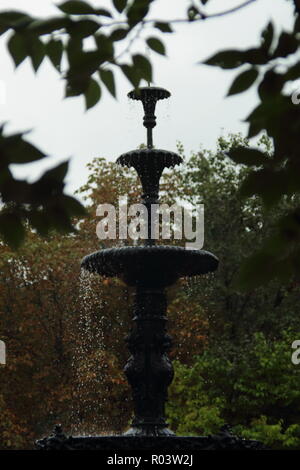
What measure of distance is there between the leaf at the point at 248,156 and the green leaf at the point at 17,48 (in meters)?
0.68

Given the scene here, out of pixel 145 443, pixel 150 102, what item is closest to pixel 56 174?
pixel 145 443

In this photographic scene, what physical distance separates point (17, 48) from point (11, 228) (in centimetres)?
52

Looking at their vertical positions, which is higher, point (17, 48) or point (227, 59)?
point (17, 48)

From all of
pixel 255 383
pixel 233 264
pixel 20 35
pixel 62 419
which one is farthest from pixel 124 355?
pixel 20 35

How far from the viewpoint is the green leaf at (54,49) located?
2611mm

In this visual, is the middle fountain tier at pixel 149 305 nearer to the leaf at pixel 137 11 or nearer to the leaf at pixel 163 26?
the leaf at pixel 163 26

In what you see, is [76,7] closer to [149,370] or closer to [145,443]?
[145,443]

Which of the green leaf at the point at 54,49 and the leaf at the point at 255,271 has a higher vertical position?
the green leaf at the point at 54,49

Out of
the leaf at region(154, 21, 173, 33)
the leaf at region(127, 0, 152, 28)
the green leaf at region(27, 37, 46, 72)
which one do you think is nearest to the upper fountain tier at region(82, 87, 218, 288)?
the green leaf at region(27, 37, 46, 72)

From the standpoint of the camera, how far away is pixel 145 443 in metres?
9.78

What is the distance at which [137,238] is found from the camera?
27.7m

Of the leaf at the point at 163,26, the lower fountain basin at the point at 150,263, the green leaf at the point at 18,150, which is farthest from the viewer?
the lower fountain basin at the point at 150,263

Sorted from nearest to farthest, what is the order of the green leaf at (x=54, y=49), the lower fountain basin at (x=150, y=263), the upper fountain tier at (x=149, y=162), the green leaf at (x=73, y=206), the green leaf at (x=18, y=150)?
the green leaf at (x=18, y=150) → the green leaf at (x=73, y=206) → the green leaf at (x=54, y=49) → the lower fountain basin at (x=150, y=263) → the upper fountain tier at (x=149, y=162)

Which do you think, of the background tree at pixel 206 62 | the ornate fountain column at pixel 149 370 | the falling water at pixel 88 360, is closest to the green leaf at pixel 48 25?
the background tree at pixel 206 62
